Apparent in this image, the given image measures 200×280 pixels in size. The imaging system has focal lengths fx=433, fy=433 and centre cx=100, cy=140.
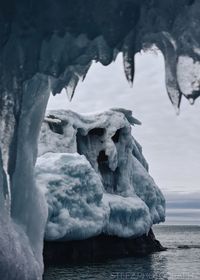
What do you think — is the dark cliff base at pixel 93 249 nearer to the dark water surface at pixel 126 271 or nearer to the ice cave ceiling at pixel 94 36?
Result: the dark water surface at pixel 126 271

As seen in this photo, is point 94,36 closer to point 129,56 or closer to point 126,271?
point 129,56

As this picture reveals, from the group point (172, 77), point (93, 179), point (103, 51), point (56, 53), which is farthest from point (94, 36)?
point (93, 179)

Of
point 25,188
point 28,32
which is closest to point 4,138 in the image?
point 25,188

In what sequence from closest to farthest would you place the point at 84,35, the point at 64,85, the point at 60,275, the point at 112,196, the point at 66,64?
the point at 84,35 → the point at 66,64 → the point at 64,85 → the point at 60,275 → the point at 112,196

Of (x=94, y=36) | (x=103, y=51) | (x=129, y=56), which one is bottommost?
(x=129, y=56)

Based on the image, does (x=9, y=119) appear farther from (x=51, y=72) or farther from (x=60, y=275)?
(x=60, y=275)

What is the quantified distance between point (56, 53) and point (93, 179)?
18962 millimetres

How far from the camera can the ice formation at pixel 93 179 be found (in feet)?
77.9

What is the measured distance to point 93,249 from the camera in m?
31.1

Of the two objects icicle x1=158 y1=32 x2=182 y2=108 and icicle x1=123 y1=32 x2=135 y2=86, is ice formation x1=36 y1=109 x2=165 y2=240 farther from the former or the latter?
icicle x1=158 y1=32 x2=182 y2=108

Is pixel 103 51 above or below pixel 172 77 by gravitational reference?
above

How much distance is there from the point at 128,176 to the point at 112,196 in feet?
9.70

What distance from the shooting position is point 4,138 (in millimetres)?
6852

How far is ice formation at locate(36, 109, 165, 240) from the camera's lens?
77.9 feet
